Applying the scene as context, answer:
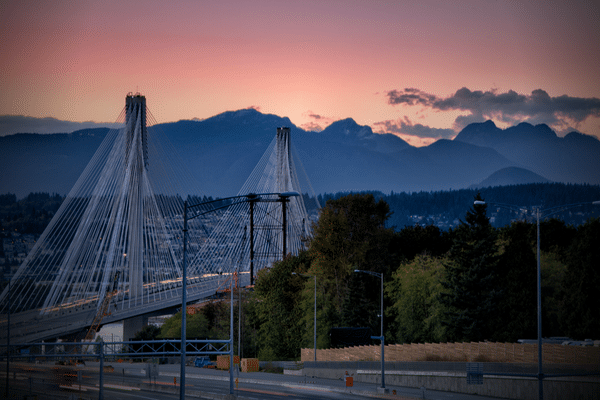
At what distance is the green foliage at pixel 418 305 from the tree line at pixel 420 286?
0.12 metres

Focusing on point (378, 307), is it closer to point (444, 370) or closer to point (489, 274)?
point (489, 274)

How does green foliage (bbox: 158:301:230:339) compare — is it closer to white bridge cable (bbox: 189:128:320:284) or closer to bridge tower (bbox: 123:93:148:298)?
white bridge cable (bbox: 189:128:320:284)

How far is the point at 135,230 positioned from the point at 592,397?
207 ft

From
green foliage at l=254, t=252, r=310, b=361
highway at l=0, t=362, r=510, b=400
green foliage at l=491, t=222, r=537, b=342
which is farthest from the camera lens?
green foliage at l=254, t=252, r=310, b=361

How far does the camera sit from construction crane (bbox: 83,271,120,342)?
89.4 meters

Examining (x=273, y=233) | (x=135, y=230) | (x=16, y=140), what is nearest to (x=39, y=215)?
(x=16, y=140)

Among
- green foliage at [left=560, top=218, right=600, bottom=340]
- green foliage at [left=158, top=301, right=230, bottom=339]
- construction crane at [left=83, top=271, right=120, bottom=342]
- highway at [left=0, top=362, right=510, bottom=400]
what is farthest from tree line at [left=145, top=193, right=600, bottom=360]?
construction crane at [left=83, top=271, right=120, bottom=342]

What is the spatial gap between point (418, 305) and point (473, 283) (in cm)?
869

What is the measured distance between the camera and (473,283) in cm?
7250

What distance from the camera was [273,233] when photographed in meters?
115

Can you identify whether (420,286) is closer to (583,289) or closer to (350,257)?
(350,257)

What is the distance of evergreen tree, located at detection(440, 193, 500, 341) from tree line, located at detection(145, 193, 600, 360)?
104mm

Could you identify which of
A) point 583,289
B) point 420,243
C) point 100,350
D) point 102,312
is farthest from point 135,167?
point 583,289

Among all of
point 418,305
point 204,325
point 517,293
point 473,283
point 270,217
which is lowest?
point 204,325
